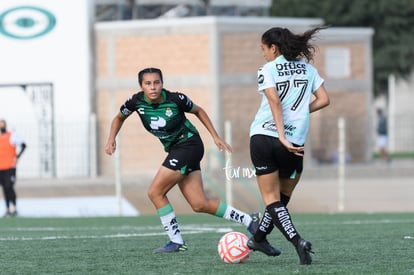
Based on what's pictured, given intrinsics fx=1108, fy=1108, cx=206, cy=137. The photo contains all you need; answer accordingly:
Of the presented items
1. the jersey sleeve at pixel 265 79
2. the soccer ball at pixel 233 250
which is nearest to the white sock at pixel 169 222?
the soccer ball at pixel 233 250

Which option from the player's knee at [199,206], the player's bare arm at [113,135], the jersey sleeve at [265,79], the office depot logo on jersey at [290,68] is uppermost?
the office depot logo on jersey at [290,68]

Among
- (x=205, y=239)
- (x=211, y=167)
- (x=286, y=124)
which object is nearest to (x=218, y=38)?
(x=211, y=167)

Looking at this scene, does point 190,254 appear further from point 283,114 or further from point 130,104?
point 283,114

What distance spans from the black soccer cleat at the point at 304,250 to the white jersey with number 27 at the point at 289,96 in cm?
84

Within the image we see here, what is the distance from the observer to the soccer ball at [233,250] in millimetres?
9609

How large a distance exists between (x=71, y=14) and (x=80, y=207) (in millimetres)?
8510

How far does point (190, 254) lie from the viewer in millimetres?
10555

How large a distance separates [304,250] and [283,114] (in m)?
1.14

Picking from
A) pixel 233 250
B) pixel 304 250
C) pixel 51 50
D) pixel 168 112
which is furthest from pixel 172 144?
pixel 51 50

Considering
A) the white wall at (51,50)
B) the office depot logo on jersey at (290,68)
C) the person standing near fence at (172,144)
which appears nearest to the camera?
the office depot logo on jersey at (290,68)

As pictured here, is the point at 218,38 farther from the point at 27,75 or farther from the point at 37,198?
the point at 37,198

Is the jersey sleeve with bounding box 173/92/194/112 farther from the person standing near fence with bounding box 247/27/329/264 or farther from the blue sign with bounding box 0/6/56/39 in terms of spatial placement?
the blue sign with bounding box 0/6/56/39

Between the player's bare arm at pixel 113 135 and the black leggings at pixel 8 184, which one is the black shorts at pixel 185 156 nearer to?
the player's bare arm at pixel 113 135

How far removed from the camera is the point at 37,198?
2767 cm
